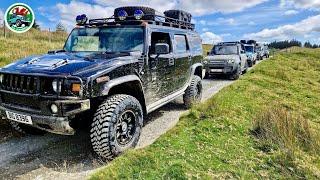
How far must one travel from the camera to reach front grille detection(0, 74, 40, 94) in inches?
176

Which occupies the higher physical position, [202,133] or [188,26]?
[188,26]

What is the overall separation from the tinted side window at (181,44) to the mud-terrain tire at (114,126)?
8.44ft

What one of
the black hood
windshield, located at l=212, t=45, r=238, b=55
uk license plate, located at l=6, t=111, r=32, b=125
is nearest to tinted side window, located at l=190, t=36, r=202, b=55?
the black hood

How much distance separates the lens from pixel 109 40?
237 inches

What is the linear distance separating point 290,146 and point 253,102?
3.61 meters

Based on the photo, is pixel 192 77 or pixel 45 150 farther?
pixel 192 77

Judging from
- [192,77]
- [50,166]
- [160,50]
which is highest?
[160,50]

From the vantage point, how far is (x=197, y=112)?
7.30m

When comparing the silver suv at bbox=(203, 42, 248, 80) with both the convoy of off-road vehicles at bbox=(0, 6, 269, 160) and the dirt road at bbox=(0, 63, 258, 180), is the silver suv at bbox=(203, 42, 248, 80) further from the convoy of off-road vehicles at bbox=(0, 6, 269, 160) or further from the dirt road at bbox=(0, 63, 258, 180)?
the dirt road at bbox=(0, 63, 258, 180)

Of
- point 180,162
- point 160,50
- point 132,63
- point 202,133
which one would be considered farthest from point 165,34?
point 180,162

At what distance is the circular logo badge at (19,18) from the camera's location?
9.55 meters

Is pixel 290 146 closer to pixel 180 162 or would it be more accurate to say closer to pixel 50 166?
pixel 180 162

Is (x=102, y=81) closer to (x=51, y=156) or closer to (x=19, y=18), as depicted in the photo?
(x=51, y=156)

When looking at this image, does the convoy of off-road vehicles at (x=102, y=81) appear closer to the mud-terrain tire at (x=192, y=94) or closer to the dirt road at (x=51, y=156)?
the dirt road at (x=51, y=156)
